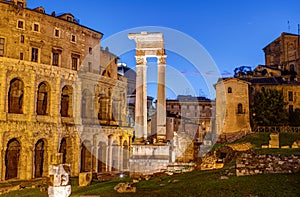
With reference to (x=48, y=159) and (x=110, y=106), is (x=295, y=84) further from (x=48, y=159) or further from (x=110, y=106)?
(x=48, y=159)

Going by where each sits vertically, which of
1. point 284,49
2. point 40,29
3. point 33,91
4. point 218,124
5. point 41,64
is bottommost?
point 218,124

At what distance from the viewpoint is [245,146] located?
120ft

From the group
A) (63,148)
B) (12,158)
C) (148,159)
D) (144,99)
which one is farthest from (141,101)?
(63,148)

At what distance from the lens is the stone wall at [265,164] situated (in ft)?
58.1

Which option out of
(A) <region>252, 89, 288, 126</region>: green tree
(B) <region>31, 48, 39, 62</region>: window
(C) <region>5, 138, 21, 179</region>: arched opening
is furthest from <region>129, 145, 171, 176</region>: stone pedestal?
(A) <region>252, 89, 288, 126</region>: green tree

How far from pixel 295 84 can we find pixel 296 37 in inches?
857

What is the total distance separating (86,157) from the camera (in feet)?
153

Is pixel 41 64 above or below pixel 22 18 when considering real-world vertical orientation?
below

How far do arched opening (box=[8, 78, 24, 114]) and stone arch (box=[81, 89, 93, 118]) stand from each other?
336 inches

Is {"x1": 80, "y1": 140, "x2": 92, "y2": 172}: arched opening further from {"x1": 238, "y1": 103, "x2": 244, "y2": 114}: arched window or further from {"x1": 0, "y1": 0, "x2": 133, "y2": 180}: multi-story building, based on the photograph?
{"x1": 238, "y1": 103, "x2": 244, "y2": 114}: arched window

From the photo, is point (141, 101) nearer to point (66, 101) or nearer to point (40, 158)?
point (66, 101)

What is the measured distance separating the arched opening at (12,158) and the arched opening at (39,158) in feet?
6.86

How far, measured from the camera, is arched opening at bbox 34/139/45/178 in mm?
40844

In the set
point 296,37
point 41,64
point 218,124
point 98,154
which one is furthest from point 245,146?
point 296,37
